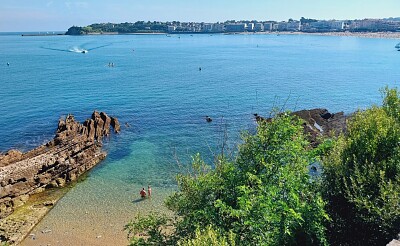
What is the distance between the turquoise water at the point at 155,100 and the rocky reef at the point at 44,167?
2117 millimetres

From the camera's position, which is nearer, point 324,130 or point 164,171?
point 164,171

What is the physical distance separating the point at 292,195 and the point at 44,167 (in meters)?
32.2

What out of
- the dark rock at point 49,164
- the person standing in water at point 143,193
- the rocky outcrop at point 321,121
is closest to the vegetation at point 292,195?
the person standing in water at point 143,193

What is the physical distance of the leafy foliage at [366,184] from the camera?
55.4 feet

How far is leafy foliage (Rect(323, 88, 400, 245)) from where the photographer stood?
16875 millimetres

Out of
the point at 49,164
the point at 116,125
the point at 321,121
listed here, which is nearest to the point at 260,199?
the point at 49,164

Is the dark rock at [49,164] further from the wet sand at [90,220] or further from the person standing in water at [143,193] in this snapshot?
the person standing in water at [143,193]

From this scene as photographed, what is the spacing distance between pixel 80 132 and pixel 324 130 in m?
35.7

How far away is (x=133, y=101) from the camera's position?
7544 centimetres

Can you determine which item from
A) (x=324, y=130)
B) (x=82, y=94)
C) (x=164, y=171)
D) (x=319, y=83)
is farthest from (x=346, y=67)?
(x=164, y=171)

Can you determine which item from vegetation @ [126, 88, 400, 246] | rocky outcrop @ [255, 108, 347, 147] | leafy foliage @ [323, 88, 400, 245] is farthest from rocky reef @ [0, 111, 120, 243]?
rocky outcrop @ [255, 108, 347, 147]

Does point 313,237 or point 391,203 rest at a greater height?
point 391,203

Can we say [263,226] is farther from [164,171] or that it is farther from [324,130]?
[324,130]

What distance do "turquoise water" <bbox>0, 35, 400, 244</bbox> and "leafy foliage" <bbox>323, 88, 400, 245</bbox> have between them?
14262 millimetres
